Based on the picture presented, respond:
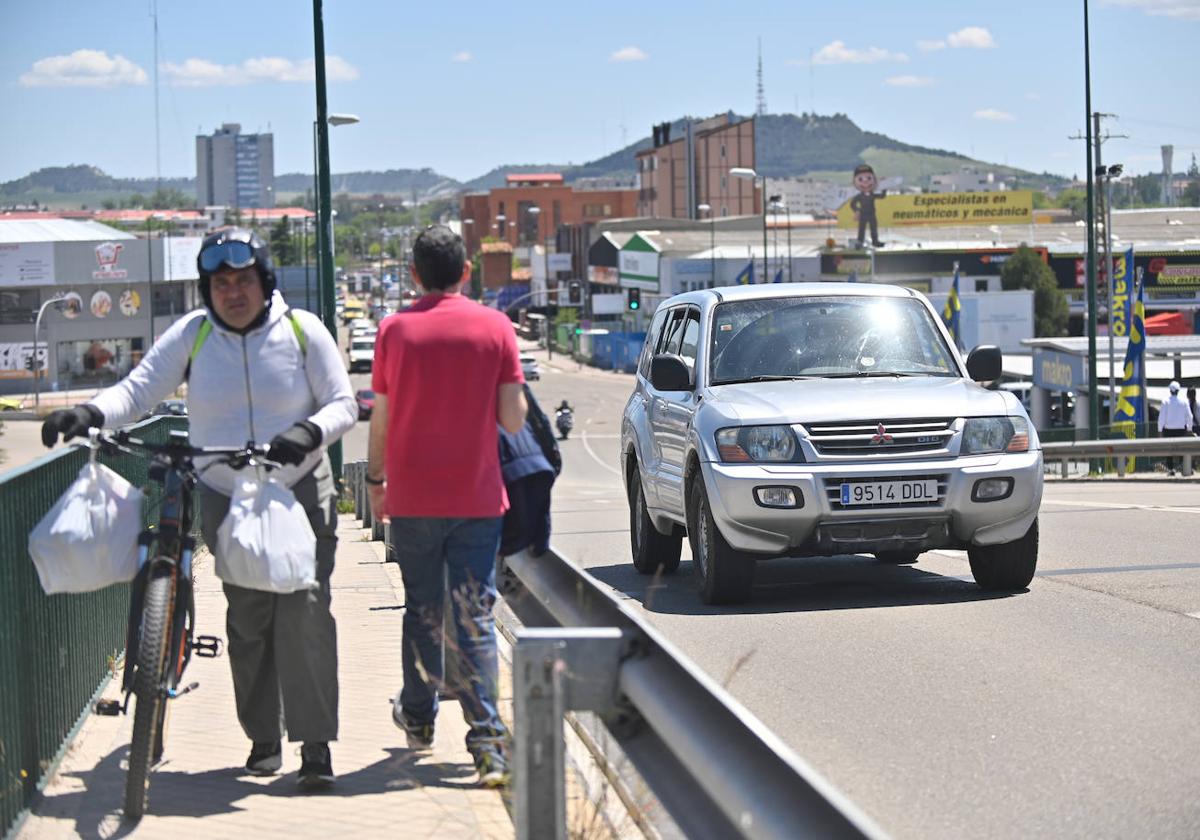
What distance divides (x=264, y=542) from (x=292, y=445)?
0.32 meters

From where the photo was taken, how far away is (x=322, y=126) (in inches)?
1052

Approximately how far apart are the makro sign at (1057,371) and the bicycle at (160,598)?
39303 millimetres

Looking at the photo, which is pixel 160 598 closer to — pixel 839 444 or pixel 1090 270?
pixel 839 444

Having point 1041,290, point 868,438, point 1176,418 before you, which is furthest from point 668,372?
point 1041,290

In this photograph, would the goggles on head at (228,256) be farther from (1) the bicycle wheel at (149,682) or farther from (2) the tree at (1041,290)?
(2) the tree at (1041,290)

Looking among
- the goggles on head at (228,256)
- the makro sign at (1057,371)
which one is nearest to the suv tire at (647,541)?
the goggles on head at (228,256)

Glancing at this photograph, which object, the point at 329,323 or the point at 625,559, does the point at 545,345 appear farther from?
the point at 625,559

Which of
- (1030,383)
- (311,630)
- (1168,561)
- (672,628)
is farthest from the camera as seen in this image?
(1030,383)

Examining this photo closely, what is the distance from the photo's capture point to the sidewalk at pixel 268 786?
5340 millimetres

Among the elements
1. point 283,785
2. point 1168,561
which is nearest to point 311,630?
point 283,785

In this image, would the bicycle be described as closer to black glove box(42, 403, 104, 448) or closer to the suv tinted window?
black glove box(42, 403, 104, 448)

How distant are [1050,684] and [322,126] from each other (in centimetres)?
2073

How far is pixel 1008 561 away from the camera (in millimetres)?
10492

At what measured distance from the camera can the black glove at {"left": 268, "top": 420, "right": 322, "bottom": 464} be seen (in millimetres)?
5633
